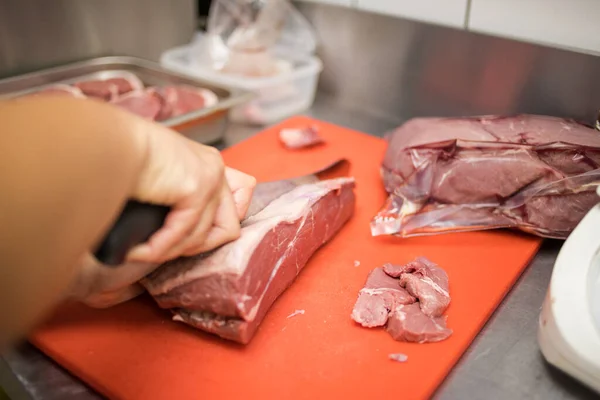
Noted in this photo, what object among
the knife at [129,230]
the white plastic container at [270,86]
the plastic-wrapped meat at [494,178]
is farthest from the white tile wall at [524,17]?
the knife at [129,230]

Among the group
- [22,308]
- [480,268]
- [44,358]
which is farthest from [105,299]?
[480,268]

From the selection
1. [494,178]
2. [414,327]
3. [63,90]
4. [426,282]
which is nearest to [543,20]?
[494,178]

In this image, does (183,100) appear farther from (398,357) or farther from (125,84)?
(398,357)

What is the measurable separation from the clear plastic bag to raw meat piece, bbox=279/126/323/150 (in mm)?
321

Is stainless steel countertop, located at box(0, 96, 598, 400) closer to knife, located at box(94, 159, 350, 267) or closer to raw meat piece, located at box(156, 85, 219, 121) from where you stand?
knife, located at box(94, 159, 350, 267)

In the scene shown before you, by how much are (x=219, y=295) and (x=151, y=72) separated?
4.39ft

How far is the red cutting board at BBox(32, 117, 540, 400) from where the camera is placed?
97cm

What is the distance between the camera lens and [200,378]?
986 millimetres

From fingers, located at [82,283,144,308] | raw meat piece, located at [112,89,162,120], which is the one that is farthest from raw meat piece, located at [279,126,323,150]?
fingers, located at [82,283,144,308]

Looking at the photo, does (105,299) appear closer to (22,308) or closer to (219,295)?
(219,295)

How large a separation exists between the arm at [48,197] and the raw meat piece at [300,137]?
1092 millimetres

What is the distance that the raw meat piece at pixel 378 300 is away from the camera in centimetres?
109

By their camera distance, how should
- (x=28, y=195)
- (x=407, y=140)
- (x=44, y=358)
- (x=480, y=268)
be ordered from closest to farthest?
1. (x=28, y=195)
2. (x=44, y=358)
3. (x=480, y=268)
4. (x=407, y=140)

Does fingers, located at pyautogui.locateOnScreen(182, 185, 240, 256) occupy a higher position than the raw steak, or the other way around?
fingers, located at pyautogui.locateOnScreen(182, 185, 240, 256)
